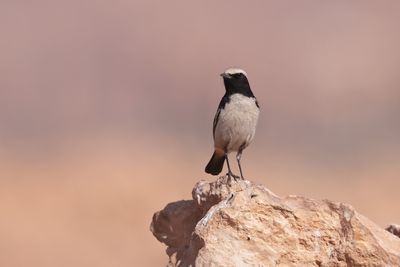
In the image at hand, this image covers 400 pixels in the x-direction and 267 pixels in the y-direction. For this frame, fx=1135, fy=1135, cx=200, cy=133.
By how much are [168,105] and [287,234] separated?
3757cm

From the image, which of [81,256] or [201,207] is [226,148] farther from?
[81,256]

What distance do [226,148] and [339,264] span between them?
384 centimetres

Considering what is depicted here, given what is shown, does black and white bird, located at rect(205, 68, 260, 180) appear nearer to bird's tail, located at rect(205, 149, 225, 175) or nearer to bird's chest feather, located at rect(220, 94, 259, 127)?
bird's chest feather, located at rect(220, 94, 259, 127)

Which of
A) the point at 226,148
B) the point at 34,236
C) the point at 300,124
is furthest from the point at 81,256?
the point at 300,124

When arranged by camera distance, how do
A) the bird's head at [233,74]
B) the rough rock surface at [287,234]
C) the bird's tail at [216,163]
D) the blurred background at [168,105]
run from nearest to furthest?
the rough rock surface at [287,234], the bird's head at [233,74], the bird's tail at [216,163], the blurred background at [168,105]

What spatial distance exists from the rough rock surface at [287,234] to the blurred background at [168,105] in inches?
444

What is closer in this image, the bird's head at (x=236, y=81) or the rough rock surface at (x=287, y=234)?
the rough rock surface at (x=287, y=234)

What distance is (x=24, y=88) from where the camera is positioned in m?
46.9

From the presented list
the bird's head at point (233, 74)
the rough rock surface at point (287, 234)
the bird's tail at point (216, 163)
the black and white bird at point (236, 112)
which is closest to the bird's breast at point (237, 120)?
the black and white bird at point (236, 112)

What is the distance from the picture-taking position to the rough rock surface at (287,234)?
7164mm

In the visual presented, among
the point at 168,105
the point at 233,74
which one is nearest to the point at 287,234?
the point at 233,74

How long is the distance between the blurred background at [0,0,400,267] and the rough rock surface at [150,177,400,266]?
11278mm

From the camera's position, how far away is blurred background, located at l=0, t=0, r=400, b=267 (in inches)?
1056

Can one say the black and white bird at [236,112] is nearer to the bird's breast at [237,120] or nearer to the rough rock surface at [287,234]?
the bird's breast at [237,120]
